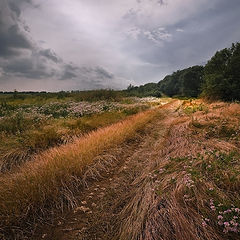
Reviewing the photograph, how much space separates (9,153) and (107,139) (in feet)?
8.66

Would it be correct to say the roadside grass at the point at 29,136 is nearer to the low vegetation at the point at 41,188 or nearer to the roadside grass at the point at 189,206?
the low vegetation at the point at 41,188

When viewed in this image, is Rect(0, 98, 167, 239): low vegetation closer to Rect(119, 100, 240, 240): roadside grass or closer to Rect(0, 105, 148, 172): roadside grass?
Rect(119, 100, 240, 240): roadside grass

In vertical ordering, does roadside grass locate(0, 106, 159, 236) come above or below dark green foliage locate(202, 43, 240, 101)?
below

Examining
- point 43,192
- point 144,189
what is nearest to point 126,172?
point 144,189

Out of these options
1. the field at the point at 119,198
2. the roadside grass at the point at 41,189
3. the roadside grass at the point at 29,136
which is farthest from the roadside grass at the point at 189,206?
the roadside grass at the point at 29,136

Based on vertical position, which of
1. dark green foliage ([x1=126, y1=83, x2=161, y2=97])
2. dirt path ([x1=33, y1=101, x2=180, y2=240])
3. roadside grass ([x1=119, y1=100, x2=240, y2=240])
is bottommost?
dirt path ([x1=33, y1=101, x2=180, y2=240])

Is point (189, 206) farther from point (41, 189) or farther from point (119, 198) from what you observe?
point (41, 189)

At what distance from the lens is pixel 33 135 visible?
16.8 feet

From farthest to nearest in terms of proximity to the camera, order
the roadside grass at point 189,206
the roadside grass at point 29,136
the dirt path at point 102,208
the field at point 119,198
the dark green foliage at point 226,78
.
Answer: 1. the dark green foliage at point 226,78
2. the roadside grass at point 29,136
3. the dirt path at point 102,208
4. the field at point 119,198
5. the roadside grass at point 189,206

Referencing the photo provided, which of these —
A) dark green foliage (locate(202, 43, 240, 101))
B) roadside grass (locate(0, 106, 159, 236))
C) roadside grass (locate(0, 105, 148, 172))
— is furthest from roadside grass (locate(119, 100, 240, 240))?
dark green foliage (locate(202, 43, 240, 101))

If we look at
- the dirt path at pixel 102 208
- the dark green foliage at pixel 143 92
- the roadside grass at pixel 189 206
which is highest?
the dark green foliage at pixel 143 92

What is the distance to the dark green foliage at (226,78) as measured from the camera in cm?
1838

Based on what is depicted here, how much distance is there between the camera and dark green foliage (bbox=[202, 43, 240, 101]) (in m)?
18.4

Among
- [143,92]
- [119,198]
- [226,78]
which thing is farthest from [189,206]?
[143,92]
